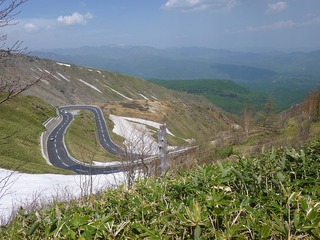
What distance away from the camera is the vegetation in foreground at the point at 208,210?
229 cm

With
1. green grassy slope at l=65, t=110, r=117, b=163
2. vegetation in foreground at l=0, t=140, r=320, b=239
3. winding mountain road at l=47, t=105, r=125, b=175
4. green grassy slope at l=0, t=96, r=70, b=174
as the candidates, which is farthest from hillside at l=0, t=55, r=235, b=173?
vegetation in foreground at l=0, t=140, r=320, b=239

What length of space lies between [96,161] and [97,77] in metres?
111

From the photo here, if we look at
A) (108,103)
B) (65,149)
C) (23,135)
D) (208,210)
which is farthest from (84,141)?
(208,210)

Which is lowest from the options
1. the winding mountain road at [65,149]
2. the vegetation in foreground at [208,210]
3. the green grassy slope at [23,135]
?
the winding mountain road at [65,149]

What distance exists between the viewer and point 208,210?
8.44ft

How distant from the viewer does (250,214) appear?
8.04 ft

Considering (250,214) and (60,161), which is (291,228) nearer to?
(250,214)

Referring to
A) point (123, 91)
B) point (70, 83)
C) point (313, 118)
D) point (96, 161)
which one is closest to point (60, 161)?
point (96, 161)

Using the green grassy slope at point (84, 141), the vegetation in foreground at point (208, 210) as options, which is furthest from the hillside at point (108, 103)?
the vegetation in foreground at point (208, 210)

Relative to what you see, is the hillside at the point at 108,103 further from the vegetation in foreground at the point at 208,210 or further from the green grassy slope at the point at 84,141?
the vegetation in foreground at the point at 208,210

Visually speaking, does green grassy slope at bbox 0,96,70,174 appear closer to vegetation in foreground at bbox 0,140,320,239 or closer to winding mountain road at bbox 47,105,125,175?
winding mountain road at bbox 47,105,125,175

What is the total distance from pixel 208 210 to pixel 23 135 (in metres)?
45.4

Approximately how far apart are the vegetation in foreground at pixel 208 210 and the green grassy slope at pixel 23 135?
25974 mm

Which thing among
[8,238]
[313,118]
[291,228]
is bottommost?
[313,118]
